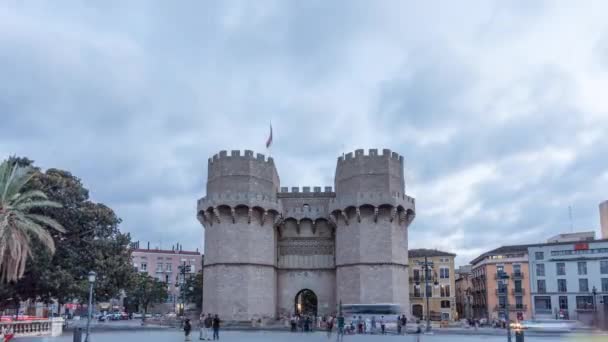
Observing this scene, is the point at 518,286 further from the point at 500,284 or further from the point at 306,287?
the point at 306,287

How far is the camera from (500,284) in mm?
62812

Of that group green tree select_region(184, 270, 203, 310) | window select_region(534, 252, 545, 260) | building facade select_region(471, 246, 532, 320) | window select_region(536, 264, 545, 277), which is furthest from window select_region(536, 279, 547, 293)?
green tree select_region(184, 270, 203, 310)

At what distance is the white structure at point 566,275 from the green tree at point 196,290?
36.8 m

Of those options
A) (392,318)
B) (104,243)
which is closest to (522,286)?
(392,318)

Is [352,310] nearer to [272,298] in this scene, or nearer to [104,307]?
[272,298]

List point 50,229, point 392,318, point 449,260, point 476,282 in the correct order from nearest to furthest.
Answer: point 50,229 → point 392,318 → point 449,260 → point 476,282

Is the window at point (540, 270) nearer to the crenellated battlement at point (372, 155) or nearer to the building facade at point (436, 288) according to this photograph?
the building facade at point (436, 288)

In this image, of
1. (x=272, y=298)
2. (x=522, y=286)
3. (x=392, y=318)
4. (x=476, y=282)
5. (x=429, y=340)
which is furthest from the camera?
(x=476, y=282)

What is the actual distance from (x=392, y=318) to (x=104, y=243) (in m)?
19.8

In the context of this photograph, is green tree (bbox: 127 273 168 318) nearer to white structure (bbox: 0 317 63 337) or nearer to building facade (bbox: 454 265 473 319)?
Result: white structure (bbox: 0 317 63 337)

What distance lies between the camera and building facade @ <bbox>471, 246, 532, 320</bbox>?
60.9 meters

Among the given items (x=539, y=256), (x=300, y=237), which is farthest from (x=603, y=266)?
(x=300, y=237)

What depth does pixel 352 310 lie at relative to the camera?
4050cm

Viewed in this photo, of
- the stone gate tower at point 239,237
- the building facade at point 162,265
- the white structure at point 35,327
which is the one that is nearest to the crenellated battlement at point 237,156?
the stone gate tower at point 239,237
